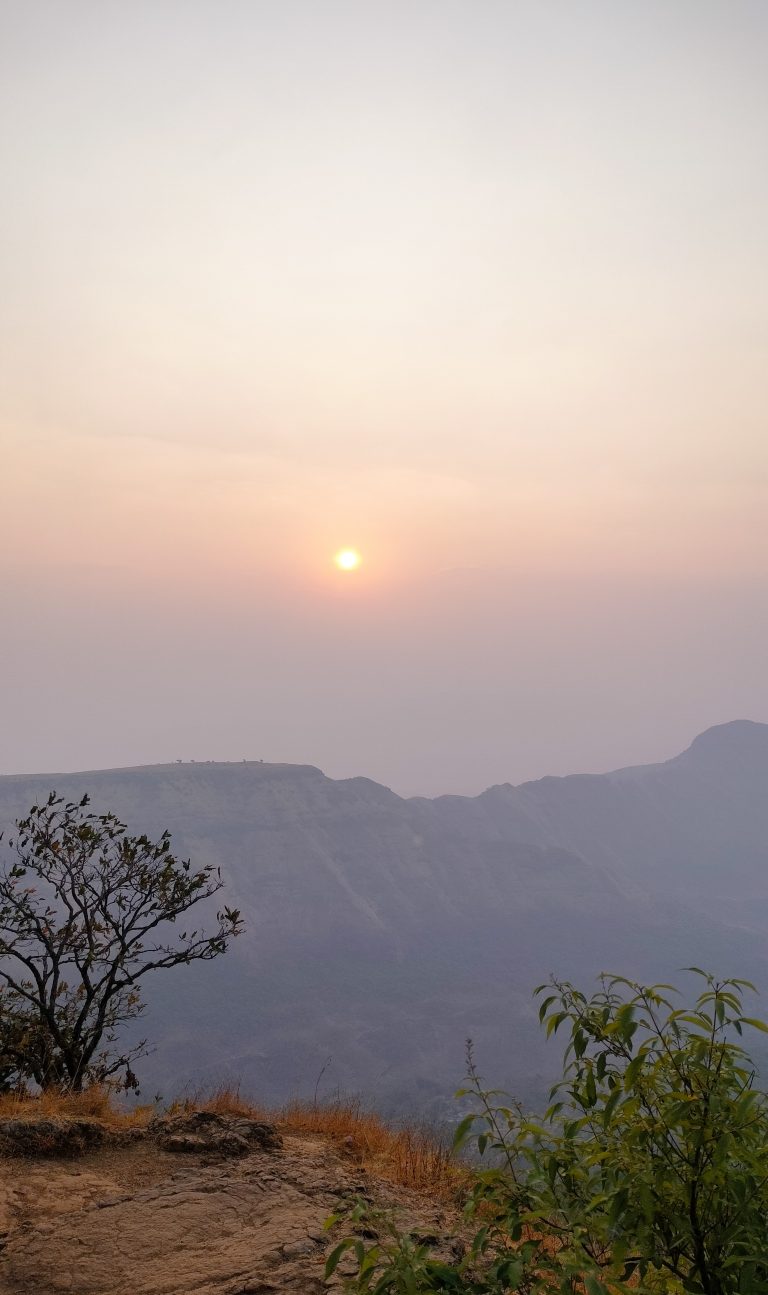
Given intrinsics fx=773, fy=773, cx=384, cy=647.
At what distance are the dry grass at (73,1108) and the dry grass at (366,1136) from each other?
0.86 m

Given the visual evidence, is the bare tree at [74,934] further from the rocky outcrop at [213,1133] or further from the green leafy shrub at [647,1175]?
the green leafy shrub at [647,1175]

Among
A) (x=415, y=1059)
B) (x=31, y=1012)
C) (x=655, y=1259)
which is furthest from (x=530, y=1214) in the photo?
(x=415, y=1059)

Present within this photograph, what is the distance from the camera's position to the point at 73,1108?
35.1 ft

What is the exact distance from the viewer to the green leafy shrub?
3387 mm

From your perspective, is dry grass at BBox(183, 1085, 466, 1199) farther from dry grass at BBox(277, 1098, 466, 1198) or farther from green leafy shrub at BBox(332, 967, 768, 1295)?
green leafy shrub at BBox(332, 967, 768, 1295)

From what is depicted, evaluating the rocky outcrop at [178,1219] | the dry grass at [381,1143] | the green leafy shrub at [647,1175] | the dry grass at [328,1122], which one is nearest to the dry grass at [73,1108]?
the dry grass at [328,1122]

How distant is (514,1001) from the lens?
198 metres

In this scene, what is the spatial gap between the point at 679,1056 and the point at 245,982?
207578mm

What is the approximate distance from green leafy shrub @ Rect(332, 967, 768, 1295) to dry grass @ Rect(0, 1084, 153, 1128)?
823 centimetres

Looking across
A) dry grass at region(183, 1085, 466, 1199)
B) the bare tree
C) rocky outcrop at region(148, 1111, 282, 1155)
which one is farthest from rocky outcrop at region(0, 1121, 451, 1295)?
the bare tree

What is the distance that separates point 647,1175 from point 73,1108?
9.91 metres

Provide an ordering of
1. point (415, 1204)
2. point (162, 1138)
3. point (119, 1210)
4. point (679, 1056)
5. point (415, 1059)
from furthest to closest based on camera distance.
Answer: point (415, 1059), point (162, 1138), point (415, 1204), point (119, 1210), point (679, 1056)

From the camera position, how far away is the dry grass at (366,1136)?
9430 mm

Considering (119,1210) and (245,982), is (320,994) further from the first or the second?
(119,1210)
